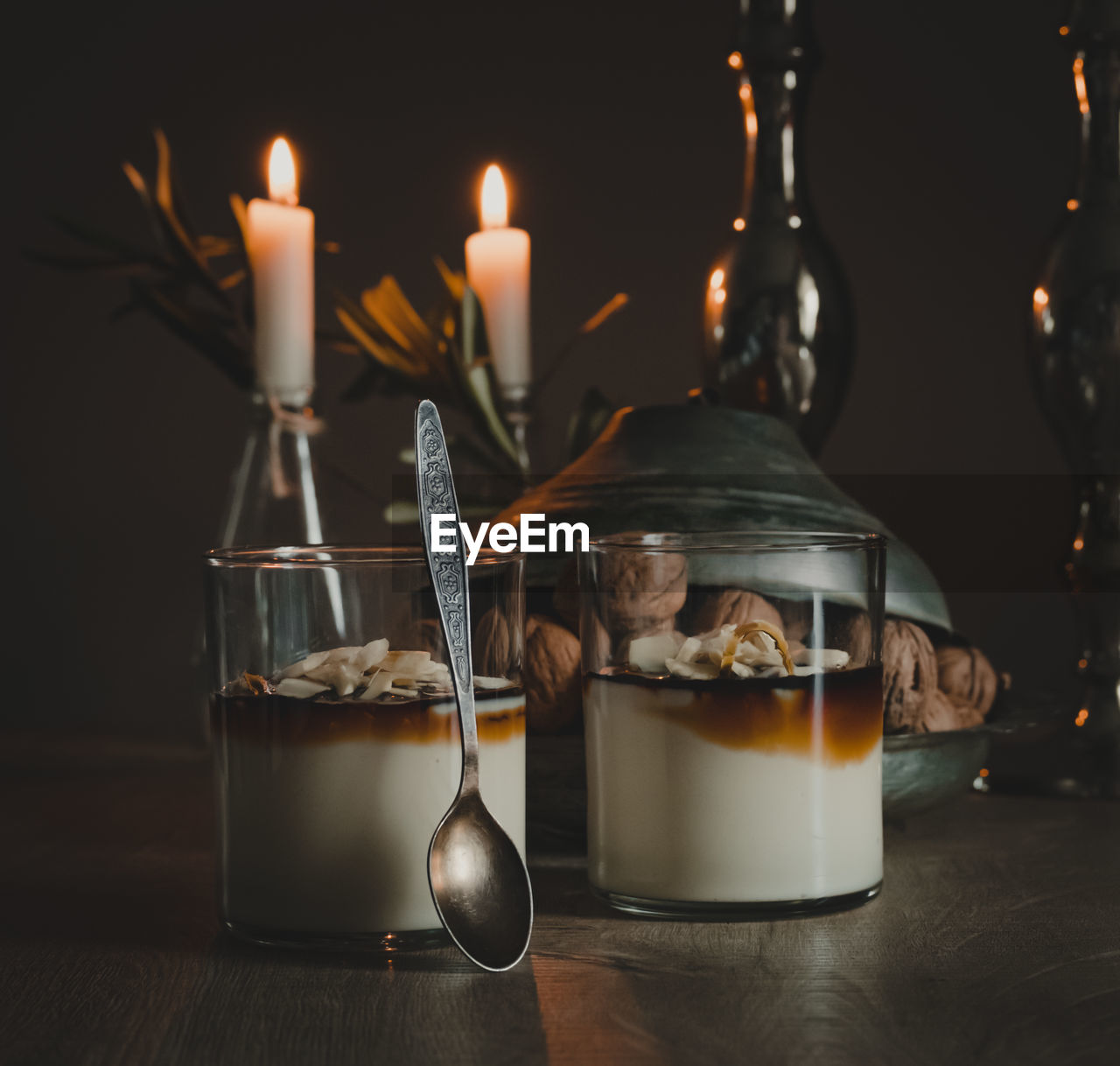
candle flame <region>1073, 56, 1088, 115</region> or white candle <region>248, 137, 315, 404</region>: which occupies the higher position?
candle flame <region>1073, 56, 1088, 115</region>

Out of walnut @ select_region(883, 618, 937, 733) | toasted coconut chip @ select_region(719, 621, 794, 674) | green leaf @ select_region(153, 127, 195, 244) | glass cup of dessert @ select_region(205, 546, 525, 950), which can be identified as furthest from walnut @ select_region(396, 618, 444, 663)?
green leaf @ select_region(153, 127, 195, 244)

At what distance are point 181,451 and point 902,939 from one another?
3.18 ft

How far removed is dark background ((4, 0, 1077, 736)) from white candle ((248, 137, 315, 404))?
1.06 feet

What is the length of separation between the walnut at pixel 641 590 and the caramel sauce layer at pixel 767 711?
0.02 metres

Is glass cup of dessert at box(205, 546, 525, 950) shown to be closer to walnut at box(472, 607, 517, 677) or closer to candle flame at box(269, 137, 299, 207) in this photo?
walnut at box(472, 607, 517, 677)

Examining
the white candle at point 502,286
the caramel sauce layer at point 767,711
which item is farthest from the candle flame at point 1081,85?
the caramel sauce layer at point 767,711

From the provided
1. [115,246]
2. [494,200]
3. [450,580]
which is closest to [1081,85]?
[494,200]

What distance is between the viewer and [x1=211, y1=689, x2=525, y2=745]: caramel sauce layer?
48 cm

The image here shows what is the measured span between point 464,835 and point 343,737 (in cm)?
5

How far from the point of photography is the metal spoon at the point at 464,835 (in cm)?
46

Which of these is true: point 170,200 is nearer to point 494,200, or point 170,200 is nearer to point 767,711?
point 494,200

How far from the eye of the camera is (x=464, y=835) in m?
0.47

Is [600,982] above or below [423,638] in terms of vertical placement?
below

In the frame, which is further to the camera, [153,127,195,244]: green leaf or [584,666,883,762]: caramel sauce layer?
[153,127,195,244]: green leaf
